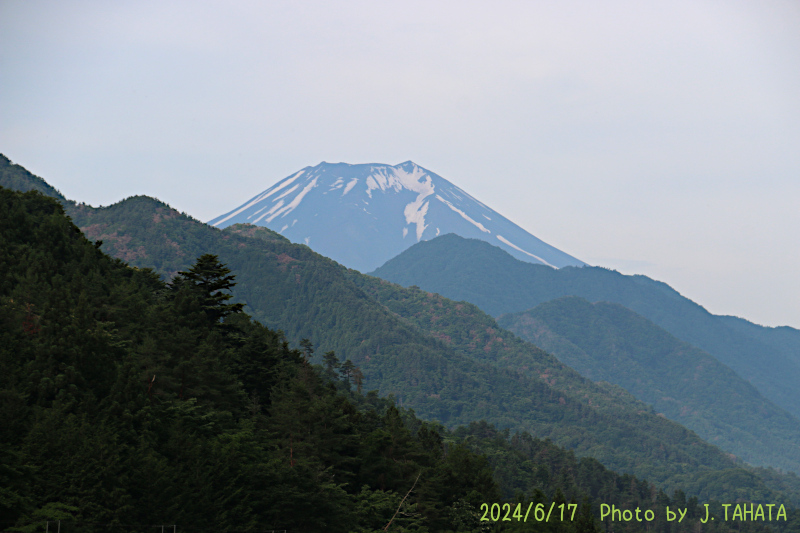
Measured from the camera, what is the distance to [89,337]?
48688 millimetres

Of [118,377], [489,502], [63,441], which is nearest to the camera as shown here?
[63,441]

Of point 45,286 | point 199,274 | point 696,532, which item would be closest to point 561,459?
point 696,532

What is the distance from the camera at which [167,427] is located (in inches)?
1784

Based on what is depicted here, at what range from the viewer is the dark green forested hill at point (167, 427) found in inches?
1481

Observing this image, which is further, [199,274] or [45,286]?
[199,274]

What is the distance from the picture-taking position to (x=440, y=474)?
6500cm

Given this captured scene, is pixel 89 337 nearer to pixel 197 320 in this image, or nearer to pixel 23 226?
pixel 197 320

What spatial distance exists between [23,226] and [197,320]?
2074 cm

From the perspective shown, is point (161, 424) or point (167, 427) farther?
point (167, 427)

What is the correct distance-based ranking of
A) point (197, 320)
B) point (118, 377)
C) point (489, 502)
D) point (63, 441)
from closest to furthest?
point (63, 441) → point (118, 377) → point (197, 320) → point (489, 502)

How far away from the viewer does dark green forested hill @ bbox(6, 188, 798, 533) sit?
37.6 m

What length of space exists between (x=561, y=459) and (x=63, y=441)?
481 ft

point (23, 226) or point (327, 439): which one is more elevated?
point (23, 226)

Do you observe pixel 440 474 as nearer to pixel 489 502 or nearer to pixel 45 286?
pixel 489 502
